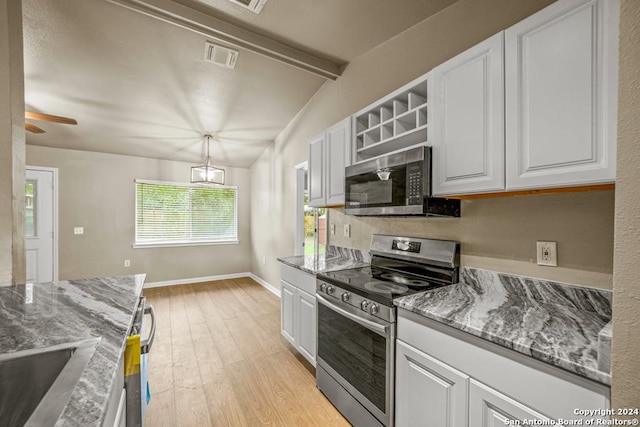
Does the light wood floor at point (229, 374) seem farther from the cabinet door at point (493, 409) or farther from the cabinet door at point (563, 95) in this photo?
the cabinet door at point (563, 95)

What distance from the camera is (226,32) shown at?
2146 millimetres

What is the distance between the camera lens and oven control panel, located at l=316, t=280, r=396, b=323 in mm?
1391

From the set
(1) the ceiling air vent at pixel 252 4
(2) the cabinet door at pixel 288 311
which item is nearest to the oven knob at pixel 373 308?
(2) the cabinet door at pixel 288 311

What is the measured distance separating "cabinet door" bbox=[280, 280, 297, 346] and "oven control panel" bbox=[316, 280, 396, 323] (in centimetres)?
55

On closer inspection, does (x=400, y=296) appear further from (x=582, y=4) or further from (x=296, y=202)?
(x=296, y=202)

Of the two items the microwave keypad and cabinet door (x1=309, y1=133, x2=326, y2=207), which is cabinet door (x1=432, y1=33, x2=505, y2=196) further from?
cabinet door (x1=309, y1=133, x2=326, y2=207)

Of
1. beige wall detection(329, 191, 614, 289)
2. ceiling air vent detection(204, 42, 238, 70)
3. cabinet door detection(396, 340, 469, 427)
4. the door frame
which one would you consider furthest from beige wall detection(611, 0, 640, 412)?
the door frame

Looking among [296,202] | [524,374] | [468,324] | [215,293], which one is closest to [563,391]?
[524,374]

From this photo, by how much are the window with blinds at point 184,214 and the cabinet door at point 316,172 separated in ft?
11.0

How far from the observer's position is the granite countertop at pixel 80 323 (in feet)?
2.00

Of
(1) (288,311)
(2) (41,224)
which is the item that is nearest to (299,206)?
(1) (288,311)

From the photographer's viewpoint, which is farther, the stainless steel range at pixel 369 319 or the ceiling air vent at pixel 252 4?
the ceiling air vent at pixel 252 4

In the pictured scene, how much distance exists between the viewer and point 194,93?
2.97 metres

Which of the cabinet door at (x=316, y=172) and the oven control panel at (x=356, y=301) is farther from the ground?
the cabinet door at (x=316, y=172)
